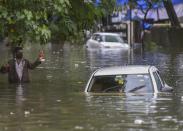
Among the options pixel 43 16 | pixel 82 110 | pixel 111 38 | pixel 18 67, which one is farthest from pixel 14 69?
pixel 111 38

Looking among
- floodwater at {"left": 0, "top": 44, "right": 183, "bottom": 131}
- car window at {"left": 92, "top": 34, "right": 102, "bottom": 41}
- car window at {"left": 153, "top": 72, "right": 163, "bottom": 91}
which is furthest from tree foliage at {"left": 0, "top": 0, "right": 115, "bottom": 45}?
car window at {"left": 92, "top": 34, "right": 102, "bottom": 41}

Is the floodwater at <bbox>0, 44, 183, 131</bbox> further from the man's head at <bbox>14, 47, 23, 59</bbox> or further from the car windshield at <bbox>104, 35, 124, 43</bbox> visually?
the car windshield at <bbox>104, 35, 124, 43</bbox>

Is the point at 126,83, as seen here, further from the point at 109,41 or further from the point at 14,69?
the point at 109,41

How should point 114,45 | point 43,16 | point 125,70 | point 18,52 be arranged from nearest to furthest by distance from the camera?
point 125,70 → point 43,16 → point 18,52 → point 114,45

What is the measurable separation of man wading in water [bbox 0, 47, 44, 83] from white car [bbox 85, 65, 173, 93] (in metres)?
3.94

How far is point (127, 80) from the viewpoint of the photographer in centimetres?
1500

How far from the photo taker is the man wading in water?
19.0 metres

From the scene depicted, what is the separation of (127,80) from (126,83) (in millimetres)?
106

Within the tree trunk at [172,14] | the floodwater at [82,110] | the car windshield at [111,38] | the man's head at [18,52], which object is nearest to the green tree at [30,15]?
the man's head at [18,52]

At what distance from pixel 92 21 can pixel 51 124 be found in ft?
29.3

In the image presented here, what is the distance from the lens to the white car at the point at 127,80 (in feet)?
49.2

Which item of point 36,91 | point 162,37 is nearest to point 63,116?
point 36,91

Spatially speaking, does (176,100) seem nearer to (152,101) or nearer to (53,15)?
(152,101)

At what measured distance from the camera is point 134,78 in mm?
15031
